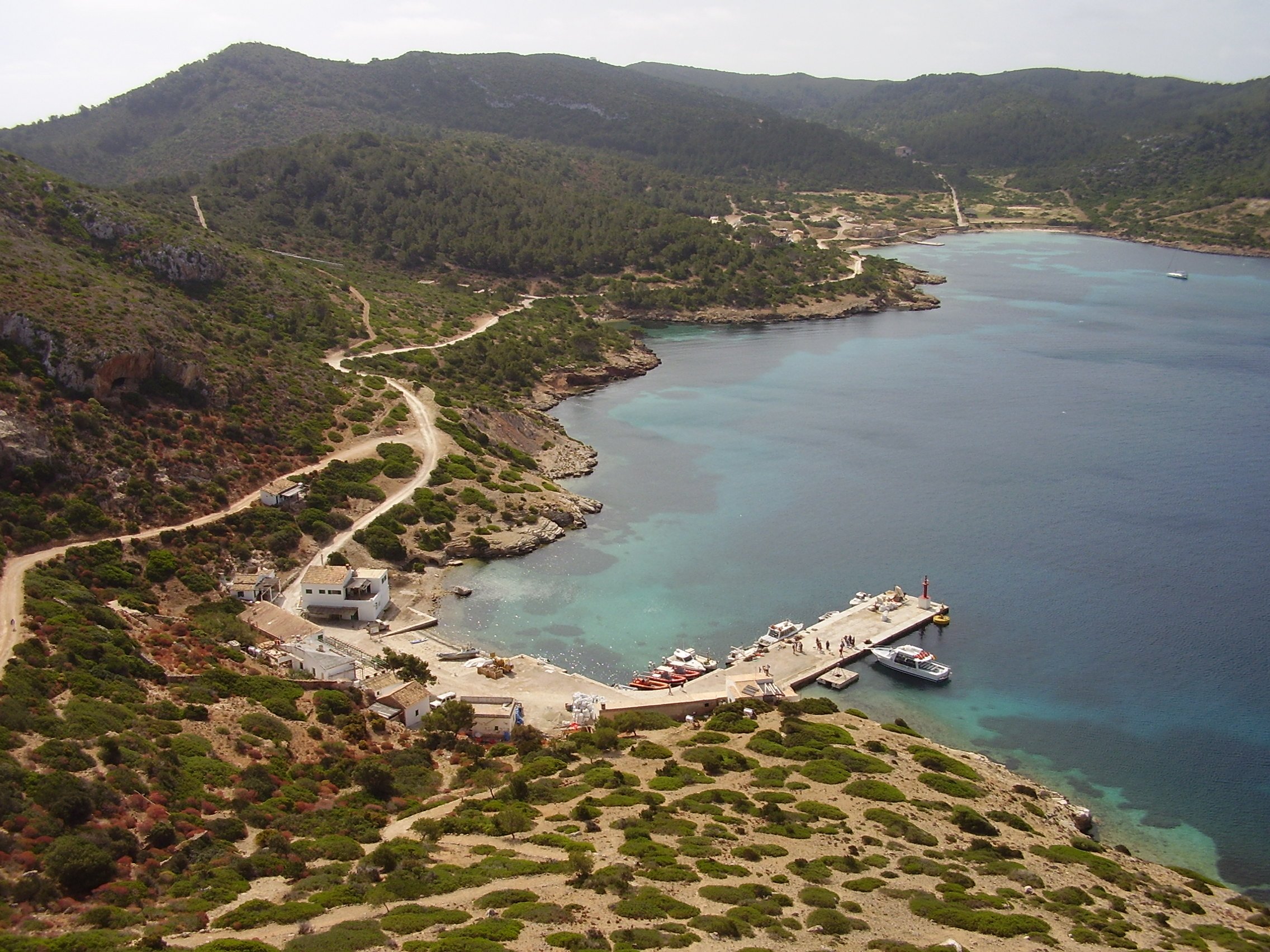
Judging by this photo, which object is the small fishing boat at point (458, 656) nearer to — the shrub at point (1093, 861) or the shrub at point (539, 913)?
the shrub at point (539, 913)

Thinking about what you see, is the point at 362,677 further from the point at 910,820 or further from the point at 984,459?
the point at 984,459

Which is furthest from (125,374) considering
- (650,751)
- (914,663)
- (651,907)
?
(651,907)

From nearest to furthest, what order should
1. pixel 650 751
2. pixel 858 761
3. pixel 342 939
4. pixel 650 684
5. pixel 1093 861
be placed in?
pixel 342 939
pixel 1093 861
pixel 858 761
pixel 650 751
pixel 650 684

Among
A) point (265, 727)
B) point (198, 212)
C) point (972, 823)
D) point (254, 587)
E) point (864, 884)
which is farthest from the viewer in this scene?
point (198, 212)

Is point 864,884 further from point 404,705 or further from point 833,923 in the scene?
point 404,705

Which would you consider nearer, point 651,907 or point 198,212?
point 651,907

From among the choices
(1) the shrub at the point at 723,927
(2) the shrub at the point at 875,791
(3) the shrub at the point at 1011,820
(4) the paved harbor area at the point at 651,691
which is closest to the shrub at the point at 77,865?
(1) the shrub at the point at 723,927

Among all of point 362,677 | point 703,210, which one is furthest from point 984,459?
point 703,210
